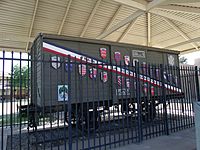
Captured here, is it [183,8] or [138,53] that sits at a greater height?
[183,8]

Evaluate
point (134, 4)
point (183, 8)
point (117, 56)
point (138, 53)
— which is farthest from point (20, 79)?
point (183, 8)

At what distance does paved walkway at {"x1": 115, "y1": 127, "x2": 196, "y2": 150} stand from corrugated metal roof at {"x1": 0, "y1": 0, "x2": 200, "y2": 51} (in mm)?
5573

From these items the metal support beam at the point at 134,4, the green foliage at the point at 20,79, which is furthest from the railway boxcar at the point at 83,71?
the metal support beam at the point at 134,4

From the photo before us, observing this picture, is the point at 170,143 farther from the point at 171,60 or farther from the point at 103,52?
the point at 171,60

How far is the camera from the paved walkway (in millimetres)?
4514

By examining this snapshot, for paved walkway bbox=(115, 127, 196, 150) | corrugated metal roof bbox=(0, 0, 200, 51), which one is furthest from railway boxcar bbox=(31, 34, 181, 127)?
corrugated metal roof bbox=(0, 0, 200, 51)

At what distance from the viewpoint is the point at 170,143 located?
486 cm

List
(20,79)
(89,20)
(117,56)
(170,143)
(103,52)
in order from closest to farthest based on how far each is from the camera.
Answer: (20,79)
(170,143)
(103,52)
(117,56)
(89,20)

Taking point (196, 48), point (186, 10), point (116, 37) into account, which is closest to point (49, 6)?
point (116, 37)

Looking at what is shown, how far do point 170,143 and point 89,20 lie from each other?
9.44 metres

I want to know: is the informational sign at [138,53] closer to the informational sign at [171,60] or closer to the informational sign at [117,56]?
the informational sign at [117,56]

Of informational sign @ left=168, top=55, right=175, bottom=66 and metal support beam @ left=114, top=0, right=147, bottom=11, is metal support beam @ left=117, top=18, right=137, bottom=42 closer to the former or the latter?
metal support beam @ left=114, top=0, right=147, bottom=11

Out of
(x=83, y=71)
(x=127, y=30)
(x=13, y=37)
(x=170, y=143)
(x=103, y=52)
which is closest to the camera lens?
(x=170, y=143)

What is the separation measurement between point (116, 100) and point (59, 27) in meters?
7.85
